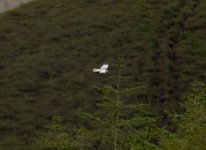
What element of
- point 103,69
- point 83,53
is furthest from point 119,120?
point 83,53

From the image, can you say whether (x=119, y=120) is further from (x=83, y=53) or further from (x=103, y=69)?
(x=83, y=53)

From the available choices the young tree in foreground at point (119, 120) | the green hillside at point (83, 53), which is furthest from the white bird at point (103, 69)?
the young tree in foreground at point (119, 120)

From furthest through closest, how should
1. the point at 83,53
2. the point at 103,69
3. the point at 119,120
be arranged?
the point at 83,53 < the point at 103,69 < the point at 119,120

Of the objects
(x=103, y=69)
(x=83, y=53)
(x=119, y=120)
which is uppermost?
(x=119, y=120)

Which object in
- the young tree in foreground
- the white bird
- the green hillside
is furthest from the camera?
the white bird

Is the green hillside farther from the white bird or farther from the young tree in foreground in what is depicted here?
the young tree in foreground

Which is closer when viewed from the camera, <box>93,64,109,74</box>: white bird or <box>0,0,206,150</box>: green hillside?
<box>0,0,206,150</box>: green hillside

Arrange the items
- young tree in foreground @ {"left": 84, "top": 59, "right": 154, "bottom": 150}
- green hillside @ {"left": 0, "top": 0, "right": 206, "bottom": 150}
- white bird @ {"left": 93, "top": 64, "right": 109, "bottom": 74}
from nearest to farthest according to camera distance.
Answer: young tree in foreground @ {"left": 84, "top": 59, "right": 154, "bottom": 150}
green hillside @ {"left": 0, "top": 0, "right": 206, "bottom": 150}
white bird @ {"left": 93, "top": 64, "right": 109, "bottom": 74}

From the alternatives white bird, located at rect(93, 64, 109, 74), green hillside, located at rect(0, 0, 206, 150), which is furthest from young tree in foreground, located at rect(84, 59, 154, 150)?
white bird, located at rect(93, 64, 109, 74)

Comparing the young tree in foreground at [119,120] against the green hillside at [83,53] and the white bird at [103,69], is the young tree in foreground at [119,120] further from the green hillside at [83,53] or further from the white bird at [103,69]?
the white bird at [103,69]

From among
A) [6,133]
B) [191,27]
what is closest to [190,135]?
[6,133]
